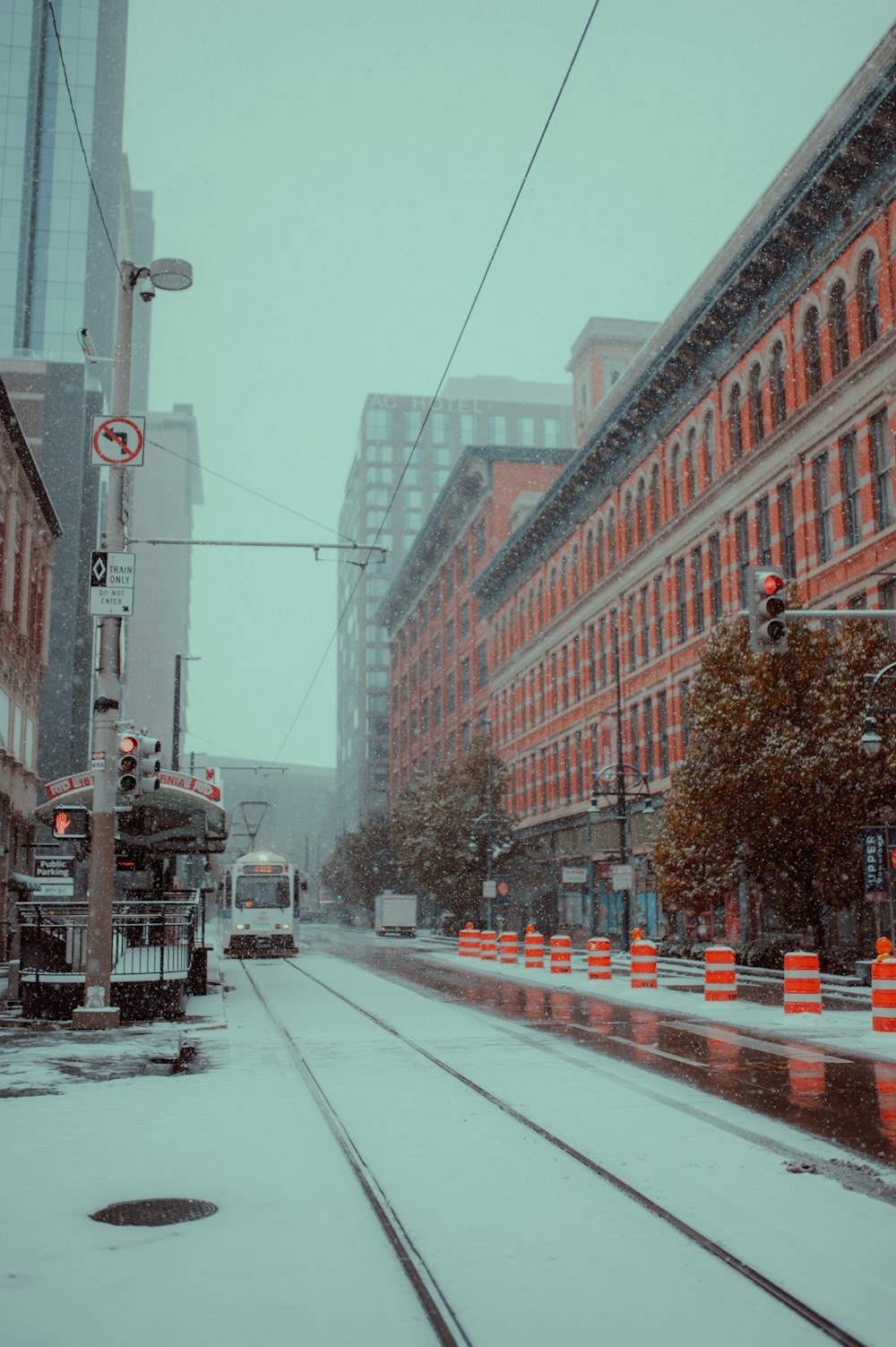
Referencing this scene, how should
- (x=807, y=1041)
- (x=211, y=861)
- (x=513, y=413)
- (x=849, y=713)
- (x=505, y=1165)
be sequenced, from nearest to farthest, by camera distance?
(x=505, y=1165)
(x=807, y=1041)
(x=849, y=713)
(x=211, y=861)
(x=513, y=413)

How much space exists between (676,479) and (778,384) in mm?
7733

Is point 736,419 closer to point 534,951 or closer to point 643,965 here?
point 534,951

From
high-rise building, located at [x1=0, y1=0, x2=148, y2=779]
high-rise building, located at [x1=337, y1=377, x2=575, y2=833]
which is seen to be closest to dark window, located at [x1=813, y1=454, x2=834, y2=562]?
high-rise building, located at [x1=0, y1=0, x2=148, y2=779]

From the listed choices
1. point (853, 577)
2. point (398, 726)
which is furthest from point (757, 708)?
point (398, 726)

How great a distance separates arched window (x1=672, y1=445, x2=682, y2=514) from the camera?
1773 inches

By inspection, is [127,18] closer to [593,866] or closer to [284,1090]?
[593,866]

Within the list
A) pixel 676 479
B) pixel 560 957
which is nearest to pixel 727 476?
pixel 676 479

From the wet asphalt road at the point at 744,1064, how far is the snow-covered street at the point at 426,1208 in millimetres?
365

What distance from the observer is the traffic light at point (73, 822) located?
17172 millimetres

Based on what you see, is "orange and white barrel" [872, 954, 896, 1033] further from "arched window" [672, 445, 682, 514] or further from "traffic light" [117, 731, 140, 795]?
"arched window" [672, 445, 682, 514]

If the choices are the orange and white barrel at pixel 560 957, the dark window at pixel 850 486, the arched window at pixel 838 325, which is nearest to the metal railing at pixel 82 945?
the orange and white barrel at pixel 560 957

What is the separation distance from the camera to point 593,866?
52.3 m

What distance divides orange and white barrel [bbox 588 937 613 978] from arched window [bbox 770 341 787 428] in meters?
17.4

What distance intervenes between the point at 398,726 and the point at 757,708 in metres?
77.2
